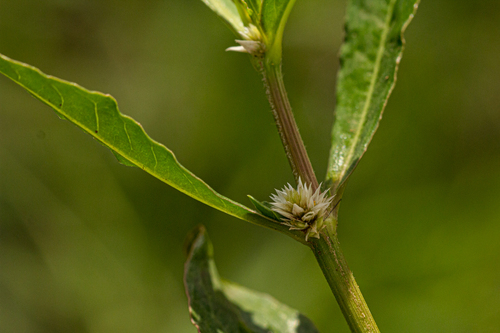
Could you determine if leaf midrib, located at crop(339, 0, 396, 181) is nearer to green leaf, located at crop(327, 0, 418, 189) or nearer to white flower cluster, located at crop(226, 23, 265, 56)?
green leaf, located at crop(327, 0, 418, 189)

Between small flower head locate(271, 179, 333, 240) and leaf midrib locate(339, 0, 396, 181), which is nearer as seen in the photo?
small flower head locate(271, 179, 333, 240)

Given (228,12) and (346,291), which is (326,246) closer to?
(346,291)

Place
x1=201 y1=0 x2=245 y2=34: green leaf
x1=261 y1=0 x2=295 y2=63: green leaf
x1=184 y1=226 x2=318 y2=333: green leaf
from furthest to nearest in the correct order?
x1=184 y1=226 x2=318 y2=333: green leaf < x1=201 y1=0 x2=245 y2=34: green leaf < x1=261 y1=0 x2=295 y2=63: green leaf

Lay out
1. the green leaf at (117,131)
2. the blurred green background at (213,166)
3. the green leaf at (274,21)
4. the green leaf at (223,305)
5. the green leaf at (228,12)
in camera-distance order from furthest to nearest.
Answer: the blurred green background at (213,166) < the green leaf at (223,305) < the green leaf at (228,12) < the green leaf at (274,21) < the green leaf at (117,131)

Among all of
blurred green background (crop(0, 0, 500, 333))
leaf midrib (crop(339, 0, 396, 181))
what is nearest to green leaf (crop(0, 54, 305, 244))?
leaf midrib (crop(339, 0, 396, 181))

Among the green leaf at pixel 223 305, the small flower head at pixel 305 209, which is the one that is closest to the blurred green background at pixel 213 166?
the green leaf at pixel 223 305

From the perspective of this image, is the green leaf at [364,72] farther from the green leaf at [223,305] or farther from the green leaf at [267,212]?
the green leaf at [223,305]

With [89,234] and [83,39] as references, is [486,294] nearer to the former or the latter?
[89,234]
